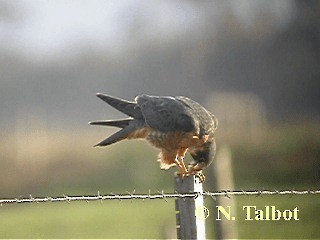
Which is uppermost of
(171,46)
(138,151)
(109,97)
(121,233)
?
(171,46)

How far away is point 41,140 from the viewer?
1904 millimetres

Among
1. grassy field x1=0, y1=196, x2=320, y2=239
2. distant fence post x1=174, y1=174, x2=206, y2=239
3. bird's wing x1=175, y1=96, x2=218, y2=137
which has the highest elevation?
bird's wing x1=175, y1=96, x2=218, y2=137

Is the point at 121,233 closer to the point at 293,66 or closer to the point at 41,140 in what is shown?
the point at 41,140

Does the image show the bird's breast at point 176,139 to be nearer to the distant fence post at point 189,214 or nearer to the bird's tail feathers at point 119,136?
the bird's tail feathers at point 119,136

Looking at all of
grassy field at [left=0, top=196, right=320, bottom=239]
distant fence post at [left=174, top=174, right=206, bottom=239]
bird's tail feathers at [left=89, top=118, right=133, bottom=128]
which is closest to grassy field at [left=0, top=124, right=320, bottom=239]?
grassy field at [left=0, top=196, right=320, bottom=239]

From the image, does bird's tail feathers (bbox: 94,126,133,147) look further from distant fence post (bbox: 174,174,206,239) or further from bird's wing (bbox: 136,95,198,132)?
distant fence post (bbox: 174,174,206,239)

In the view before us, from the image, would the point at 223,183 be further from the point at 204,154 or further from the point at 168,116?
the point at 168,116

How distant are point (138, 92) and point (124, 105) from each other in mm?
170

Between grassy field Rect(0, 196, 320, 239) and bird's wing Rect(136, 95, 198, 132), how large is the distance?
0.37m

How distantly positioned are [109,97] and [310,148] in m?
0.72

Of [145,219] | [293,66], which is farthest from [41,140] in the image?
[293,66]

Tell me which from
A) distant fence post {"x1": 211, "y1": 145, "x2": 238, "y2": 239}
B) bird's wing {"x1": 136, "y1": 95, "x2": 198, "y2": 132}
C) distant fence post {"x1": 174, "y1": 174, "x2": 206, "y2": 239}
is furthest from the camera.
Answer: distant fence post {"x1": 211, "y1": 145, "x2": 238, "y2": 239}

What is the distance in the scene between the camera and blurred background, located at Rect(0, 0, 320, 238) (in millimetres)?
1889

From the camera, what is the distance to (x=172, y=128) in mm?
1652
